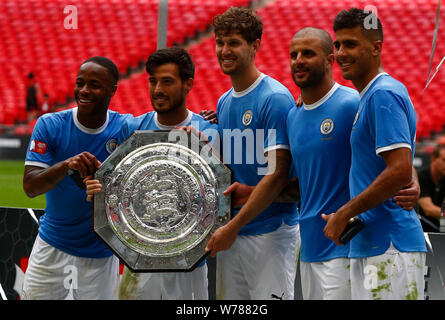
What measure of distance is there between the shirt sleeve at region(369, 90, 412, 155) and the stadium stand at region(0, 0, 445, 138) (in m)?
4.27

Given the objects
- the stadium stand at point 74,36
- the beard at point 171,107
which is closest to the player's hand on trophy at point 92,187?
the beard at point 171,107

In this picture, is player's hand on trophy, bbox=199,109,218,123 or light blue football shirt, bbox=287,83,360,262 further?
player's hand on trophy, bbox=199,109,218,123

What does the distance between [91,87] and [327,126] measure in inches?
31.8

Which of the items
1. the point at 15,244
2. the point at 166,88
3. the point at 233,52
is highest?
the point at 233,52

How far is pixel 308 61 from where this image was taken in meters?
1.82

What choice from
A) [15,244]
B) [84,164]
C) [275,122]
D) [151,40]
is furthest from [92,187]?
[151,40]

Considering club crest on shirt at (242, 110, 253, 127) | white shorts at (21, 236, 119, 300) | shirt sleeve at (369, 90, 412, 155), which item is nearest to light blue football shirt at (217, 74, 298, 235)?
club crest on shirt at (242, 110, 253, 127)

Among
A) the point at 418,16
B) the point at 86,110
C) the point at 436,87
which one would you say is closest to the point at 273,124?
the point at 86,110

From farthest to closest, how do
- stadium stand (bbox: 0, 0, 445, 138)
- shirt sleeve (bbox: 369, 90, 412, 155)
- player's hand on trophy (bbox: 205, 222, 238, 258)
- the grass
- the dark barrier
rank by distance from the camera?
stadium stand (bbox: 0, 0, 445, 138), the grass, the dark barrier, player's hand on trophy (bbox: 205, 222, 238, 258), shirt sleeve (bbox: 369, 90, 412, 155)

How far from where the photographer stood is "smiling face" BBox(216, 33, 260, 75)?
1.95 m

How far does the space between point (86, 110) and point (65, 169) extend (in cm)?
23

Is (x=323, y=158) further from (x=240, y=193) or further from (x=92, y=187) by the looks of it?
(x=92, y=187)

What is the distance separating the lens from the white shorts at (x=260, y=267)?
197cm

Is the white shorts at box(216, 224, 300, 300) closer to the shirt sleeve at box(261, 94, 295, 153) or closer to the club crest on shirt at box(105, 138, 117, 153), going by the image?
the shirt sleeve at box(261, 94, 295, 153)
